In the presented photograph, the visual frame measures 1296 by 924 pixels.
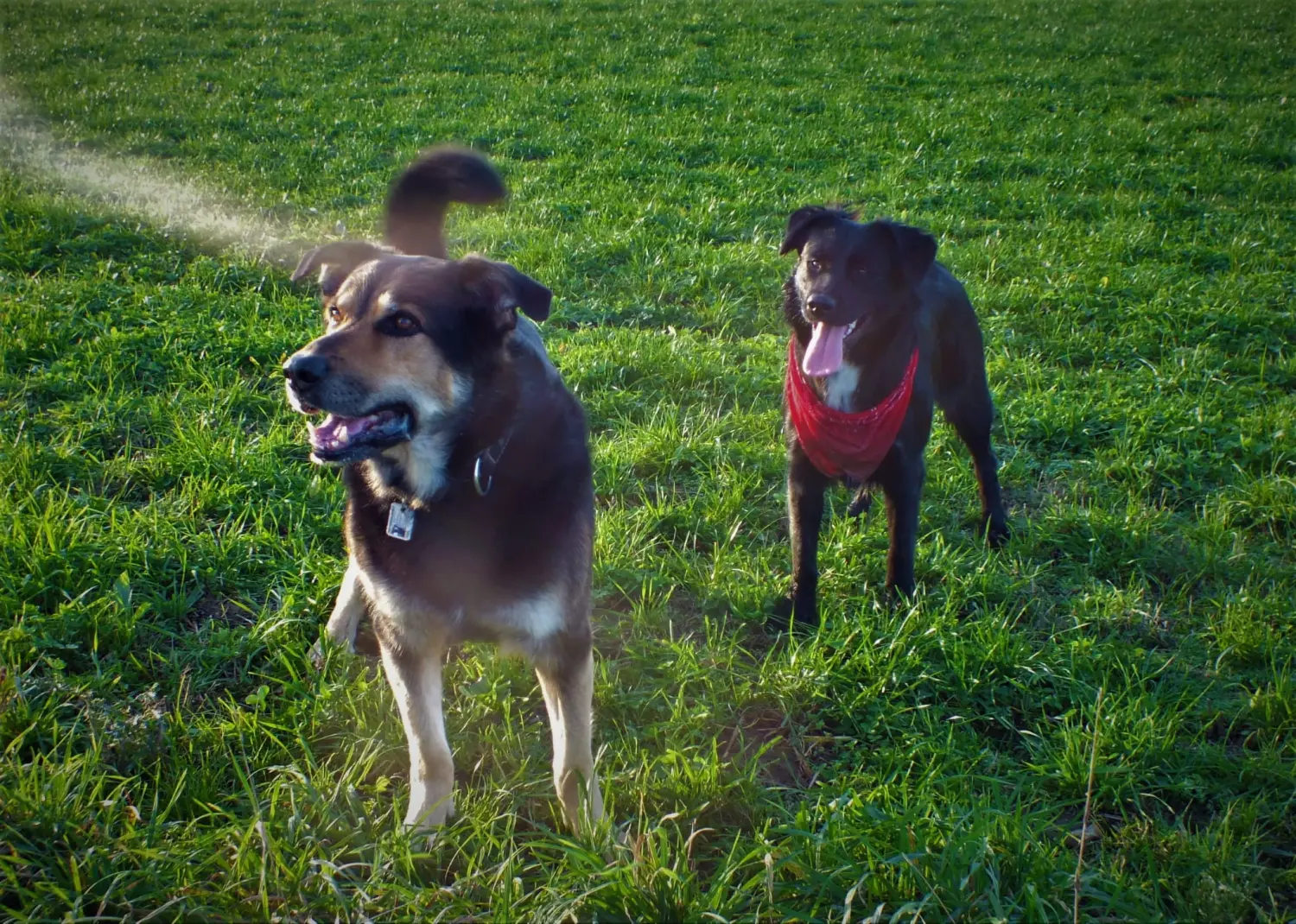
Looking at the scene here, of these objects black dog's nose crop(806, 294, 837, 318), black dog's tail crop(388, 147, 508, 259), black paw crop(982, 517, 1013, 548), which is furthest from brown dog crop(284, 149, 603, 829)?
black paw crop(982, 517, 1013, 548)

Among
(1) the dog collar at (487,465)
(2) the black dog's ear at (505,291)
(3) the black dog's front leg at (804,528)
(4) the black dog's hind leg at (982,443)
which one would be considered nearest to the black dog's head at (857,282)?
(3) the black dog's front leg at (804,528)

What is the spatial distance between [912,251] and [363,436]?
2.34m

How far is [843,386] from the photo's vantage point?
3.58 metres

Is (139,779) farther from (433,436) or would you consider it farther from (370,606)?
(433,436)

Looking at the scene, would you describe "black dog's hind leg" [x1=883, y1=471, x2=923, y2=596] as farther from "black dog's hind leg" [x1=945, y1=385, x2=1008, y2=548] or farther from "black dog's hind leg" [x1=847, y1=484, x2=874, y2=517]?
"black dog's hind leg" [x1=945, y1=385, x2=1008, y2=548]

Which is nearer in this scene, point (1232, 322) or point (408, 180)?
point (408, 180)

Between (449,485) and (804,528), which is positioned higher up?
(449,485)

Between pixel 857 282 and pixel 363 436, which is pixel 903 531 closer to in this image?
pixel 857 282

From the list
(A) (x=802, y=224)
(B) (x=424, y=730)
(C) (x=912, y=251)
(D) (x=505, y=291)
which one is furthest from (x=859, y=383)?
(B) (x=424, y=730)

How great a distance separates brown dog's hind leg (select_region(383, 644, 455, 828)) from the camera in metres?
2.41

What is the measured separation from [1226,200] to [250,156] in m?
9.86

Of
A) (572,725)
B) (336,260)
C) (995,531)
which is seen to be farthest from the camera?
(995,531)

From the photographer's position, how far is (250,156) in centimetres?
863

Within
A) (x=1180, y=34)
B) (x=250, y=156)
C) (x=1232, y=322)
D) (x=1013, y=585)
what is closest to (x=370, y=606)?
(x=1013, y=585)
